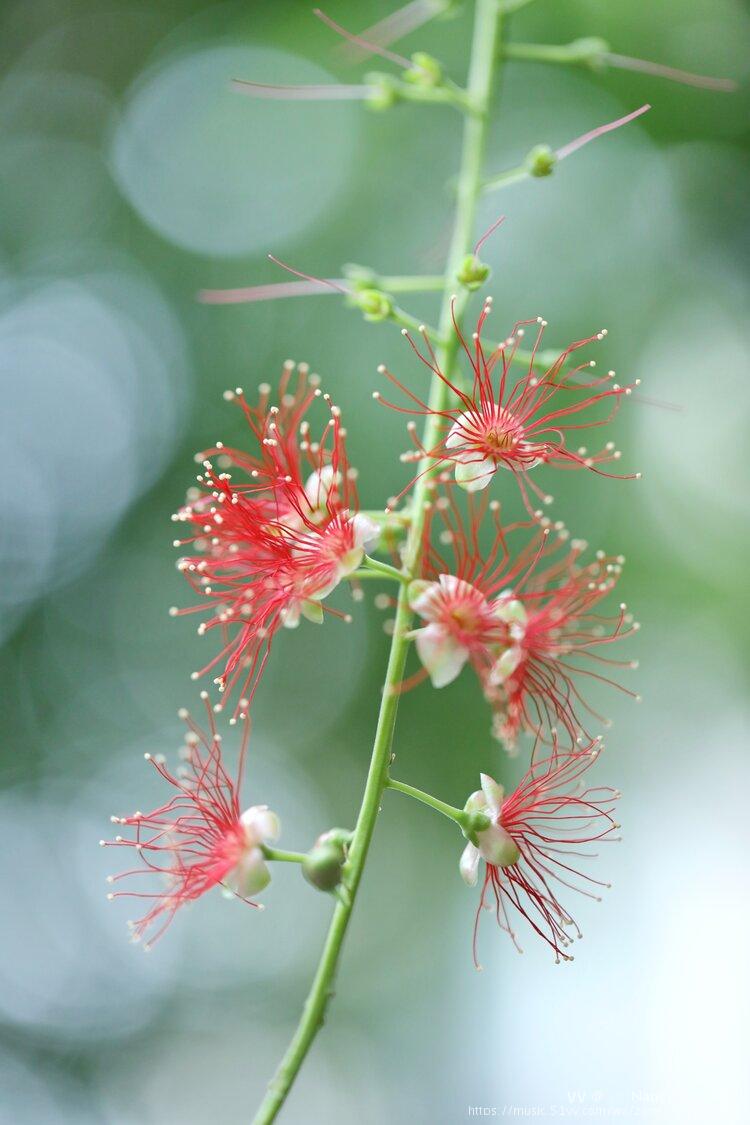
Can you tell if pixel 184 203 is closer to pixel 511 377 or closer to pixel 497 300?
pixel 497 300

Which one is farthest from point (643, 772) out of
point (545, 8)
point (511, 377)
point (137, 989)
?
point (545, 8)

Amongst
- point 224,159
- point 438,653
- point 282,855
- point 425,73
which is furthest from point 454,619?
point 224,159

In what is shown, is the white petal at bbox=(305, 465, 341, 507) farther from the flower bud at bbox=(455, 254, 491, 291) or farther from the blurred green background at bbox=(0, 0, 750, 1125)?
the blurred green background at bbox=(0, 0, 750, 1125)

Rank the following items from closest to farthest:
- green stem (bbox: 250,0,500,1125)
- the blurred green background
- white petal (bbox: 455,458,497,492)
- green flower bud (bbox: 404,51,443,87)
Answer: green stem (bbox: 250,0,500,1125) → white petal (bbox: 455,458,497,492) → green flower bud (bbox: 404,51,443,87) → the blurred green background

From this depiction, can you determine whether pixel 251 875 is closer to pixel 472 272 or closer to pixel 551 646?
pixel 551 646

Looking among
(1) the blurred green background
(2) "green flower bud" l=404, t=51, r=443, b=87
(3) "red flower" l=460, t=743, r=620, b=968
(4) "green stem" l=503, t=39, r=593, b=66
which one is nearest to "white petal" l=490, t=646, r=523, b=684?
(3) "red flower" l=460, t=743, r=620, b=968
